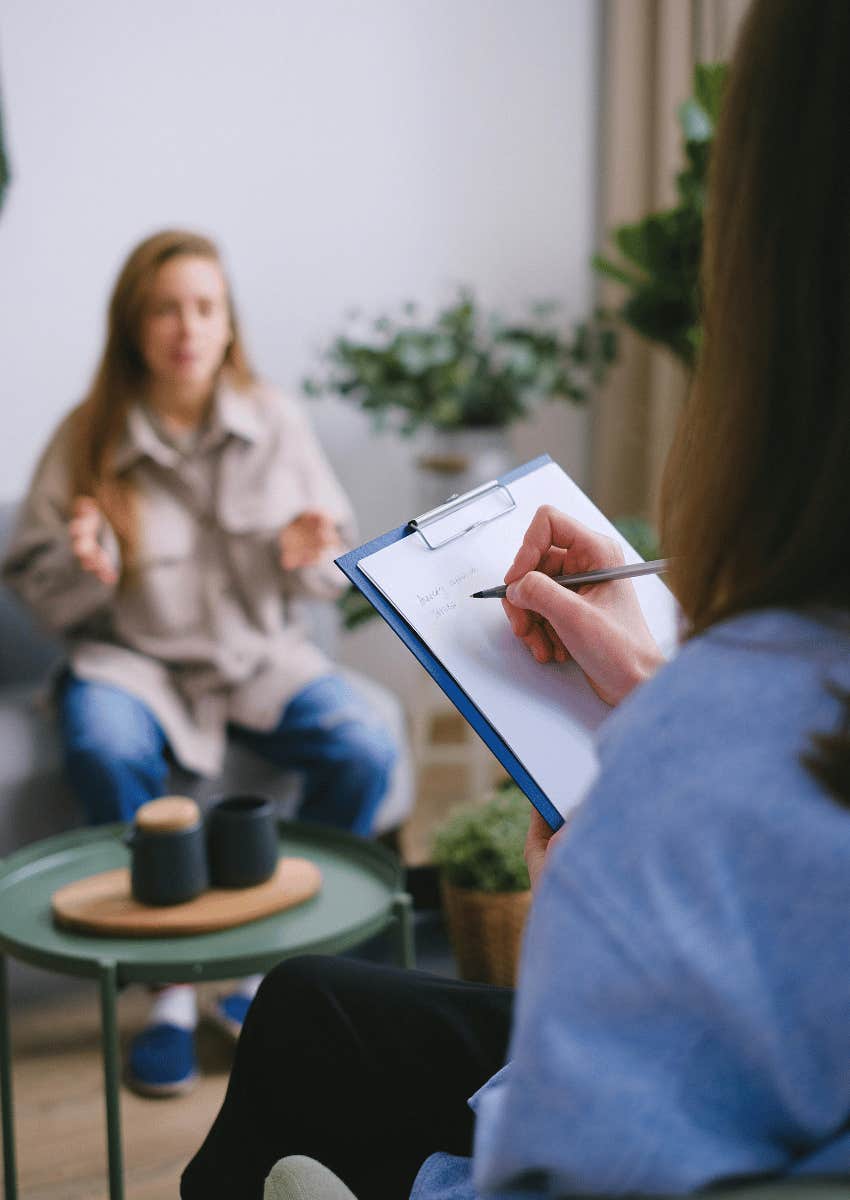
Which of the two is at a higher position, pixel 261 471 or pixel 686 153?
pixel 686 153

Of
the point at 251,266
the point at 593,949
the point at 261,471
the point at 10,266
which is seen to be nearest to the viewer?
the point at 593,949

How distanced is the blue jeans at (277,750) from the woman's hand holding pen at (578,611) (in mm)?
1152

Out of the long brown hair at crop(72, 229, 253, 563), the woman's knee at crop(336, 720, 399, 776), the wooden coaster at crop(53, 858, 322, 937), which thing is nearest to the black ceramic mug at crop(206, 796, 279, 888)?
the wooden coaster at crop(53, 858, 322, 937)

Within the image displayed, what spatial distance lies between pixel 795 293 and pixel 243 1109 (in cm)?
63

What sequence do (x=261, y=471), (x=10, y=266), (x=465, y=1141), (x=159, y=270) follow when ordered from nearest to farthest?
(x=465, y=1141) < (x=159, y=270) < (x=261, y=471) < (x=10, y=266)

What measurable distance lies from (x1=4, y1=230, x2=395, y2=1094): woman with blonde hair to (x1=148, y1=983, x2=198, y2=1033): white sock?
339 millimetres

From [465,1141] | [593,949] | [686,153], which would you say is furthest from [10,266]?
[593,949]

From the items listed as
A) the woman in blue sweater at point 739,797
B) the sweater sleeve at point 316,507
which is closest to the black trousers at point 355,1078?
the woman in blue sweater at point 739,797

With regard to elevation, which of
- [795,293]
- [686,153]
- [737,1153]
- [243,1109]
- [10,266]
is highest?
[686,153]

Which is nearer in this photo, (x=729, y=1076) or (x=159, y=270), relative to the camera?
(x=729, y=1076)

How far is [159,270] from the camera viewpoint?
203cm

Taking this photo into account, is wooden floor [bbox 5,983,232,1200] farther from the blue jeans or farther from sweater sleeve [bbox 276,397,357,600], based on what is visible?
sweater sleeve [bbox 276,397,357,600]

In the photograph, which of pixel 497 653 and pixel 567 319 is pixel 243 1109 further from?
pixel 567 319

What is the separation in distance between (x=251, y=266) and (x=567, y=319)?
3.04 ft
